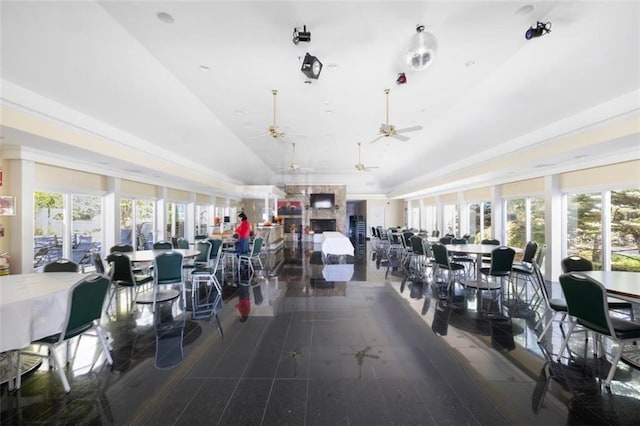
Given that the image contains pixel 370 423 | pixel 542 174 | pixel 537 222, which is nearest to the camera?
pixel 370 423

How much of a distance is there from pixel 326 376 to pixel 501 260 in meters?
3.58

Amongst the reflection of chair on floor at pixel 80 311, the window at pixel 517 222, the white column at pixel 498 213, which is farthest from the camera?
the white column at pixel 498 213

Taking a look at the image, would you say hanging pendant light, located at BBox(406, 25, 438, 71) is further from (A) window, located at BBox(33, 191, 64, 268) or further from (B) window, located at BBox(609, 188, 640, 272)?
(A) window, located at BBox(33, 191, 64, 268)

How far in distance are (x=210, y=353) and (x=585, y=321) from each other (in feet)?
11.6

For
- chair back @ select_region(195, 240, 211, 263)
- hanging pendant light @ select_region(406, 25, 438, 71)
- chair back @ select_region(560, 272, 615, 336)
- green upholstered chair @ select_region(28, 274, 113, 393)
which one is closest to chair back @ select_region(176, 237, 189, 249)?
chair back @ select_region(195, 240, 211, 263)

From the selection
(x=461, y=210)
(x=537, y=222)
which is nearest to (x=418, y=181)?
(x=461, y=210)

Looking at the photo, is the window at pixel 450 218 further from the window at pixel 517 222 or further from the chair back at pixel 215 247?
the chair back at pixel 215 247

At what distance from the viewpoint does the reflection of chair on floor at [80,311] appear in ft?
7.29

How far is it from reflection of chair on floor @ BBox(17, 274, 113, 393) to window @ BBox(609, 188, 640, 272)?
7.94 metres

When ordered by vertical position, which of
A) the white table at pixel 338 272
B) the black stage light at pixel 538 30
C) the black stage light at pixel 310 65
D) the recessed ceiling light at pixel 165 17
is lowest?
the white table at pixel 338 272

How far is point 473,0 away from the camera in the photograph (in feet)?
8.29

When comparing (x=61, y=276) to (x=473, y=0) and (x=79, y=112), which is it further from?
(x=473, y=0)

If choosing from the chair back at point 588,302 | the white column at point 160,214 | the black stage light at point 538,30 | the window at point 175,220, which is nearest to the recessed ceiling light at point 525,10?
the black stage light at point 538,30

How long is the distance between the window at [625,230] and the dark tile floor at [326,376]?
3.11m
